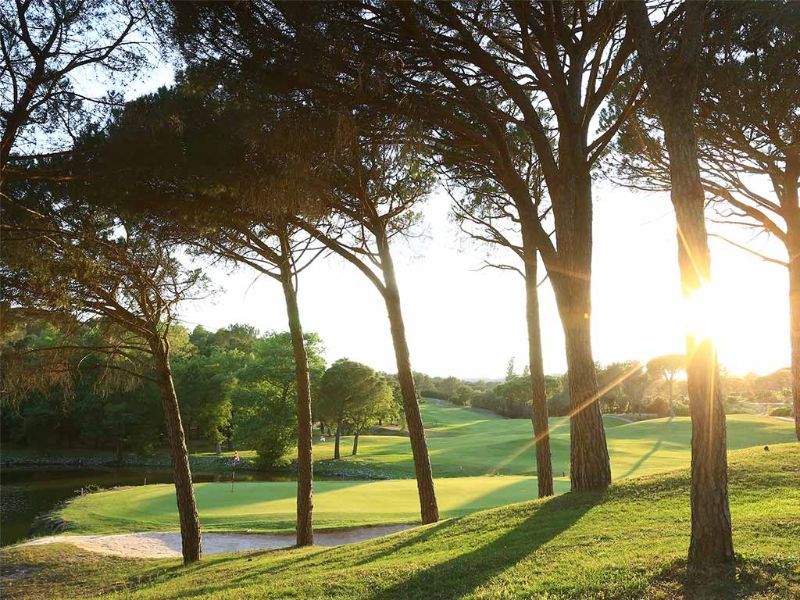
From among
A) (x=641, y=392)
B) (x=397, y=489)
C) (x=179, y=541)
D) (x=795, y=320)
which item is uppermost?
(x=795, y=320)

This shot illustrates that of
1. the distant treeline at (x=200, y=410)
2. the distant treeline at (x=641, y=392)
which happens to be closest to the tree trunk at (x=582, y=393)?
the distant treeline at (x=200, y=410)

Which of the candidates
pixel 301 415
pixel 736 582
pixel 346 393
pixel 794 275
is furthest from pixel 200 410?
pixel 736 582

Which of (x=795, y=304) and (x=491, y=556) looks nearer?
(x=491, y=556)

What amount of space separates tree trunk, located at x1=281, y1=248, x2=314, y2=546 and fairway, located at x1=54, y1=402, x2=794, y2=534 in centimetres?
365

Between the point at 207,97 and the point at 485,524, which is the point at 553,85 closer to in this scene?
the point at 207,97

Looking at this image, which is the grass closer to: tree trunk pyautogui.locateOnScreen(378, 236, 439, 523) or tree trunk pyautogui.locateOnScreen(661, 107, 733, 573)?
tree trunk pyautogui.locateOnScreen(661, 107, 733, 573)

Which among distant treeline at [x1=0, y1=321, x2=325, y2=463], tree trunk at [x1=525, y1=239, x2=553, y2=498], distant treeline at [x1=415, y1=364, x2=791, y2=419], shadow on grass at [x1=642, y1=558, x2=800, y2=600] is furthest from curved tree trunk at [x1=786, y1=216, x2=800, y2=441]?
distant treeline at [x1=415, y1=364, x2=791, y2=419]

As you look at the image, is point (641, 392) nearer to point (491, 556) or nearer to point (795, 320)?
point (795, 320)

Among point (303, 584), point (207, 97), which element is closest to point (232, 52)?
point (207, 97)

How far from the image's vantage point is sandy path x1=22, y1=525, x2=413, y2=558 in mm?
12258

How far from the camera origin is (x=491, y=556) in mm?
Answer: 5957

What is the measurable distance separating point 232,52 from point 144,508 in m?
15.1

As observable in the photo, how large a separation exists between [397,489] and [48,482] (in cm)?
1956

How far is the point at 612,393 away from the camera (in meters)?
56.9
